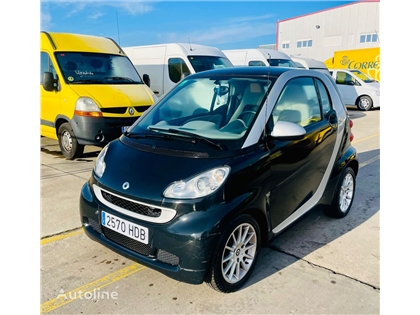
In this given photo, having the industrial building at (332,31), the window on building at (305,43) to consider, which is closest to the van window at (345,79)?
the industrial building at (332,31)

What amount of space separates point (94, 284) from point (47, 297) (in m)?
0.33

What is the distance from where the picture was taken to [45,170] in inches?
226

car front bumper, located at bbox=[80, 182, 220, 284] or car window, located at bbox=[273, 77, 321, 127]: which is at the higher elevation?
car window, located at bbox=[273, 77, 321, 127]

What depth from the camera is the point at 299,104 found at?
3350 mm

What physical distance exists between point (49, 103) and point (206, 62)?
4681 mm

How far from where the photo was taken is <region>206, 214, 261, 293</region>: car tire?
243 centimetres

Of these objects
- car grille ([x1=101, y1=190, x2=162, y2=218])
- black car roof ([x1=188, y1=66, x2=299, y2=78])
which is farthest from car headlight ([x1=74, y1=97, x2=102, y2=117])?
car grille ([x1=101, y1=190, x2=162, y2=218])

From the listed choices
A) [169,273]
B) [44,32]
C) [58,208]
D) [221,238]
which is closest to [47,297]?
[169,273]

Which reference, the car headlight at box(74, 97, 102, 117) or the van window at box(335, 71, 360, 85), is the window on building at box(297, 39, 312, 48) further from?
the car headlight at box(74, 97, 102, 117)

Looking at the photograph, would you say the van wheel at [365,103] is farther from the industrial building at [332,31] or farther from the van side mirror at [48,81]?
the industrial building at [332,31]

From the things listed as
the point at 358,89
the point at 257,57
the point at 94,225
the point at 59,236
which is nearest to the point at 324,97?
the point at 94,225

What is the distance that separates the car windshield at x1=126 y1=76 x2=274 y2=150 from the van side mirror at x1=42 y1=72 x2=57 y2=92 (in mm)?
3819

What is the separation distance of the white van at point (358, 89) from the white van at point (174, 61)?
6.95m

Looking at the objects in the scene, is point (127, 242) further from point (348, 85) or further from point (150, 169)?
point (348, 85)
